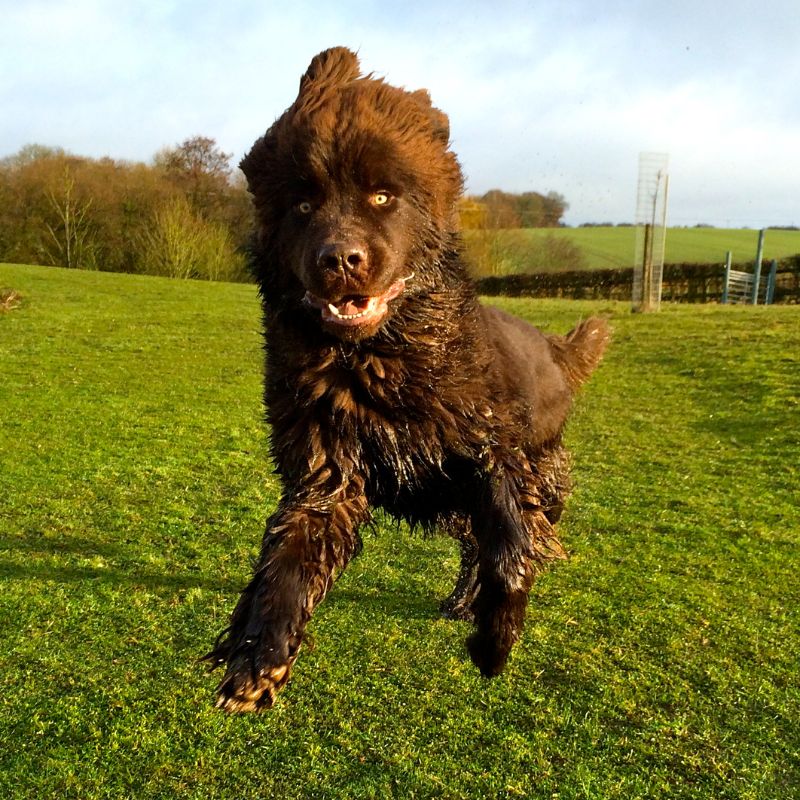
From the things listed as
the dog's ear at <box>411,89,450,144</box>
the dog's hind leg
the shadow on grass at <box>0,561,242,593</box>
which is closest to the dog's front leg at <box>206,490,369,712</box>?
the dog's hind leg

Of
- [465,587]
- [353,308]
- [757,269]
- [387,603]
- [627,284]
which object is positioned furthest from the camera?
[627,284]

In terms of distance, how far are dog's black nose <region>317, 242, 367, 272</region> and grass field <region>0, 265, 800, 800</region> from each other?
1881mm

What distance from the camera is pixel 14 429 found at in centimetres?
986

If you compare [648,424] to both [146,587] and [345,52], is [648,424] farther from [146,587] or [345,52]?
[345,52]

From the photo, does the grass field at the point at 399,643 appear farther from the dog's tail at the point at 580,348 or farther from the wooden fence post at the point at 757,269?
the wooden fence post at the point at 757,269

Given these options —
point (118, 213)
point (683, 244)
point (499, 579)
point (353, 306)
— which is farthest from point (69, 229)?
point (499, 579)

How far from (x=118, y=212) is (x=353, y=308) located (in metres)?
39.0

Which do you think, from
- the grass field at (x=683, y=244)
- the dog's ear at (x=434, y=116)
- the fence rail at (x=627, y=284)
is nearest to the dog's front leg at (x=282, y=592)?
the dog's ear at (x=434, y=116)

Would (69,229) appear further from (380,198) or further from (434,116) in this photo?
(380,198)

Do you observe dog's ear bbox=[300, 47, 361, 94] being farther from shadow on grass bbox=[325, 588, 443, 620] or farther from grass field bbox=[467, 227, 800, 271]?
grass field bbox=[467, 227, 800, 271]

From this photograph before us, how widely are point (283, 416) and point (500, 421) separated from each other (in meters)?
0.87

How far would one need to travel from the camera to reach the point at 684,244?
152 feet

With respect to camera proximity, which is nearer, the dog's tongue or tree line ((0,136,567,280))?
the dog's tongue

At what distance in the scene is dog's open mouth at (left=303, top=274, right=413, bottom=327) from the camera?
3000 mm
